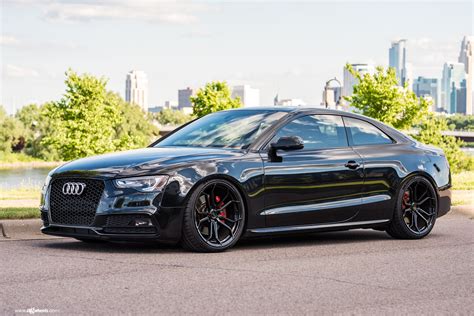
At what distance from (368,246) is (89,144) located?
4641 cm

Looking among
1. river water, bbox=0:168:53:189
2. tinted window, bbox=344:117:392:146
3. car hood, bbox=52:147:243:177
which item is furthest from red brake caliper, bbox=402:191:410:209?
river water, bbox=0:168:53:189

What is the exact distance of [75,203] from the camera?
30.8 feet

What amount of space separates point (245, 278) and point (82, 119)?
163ft

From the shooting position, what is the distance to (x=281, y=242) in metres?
10.8

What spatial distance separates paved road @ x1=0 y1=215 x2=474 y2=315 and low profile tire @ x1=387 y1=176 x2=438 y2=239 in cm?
37

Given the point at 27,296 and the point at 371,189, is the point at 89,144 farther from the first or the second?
the point at 27,296

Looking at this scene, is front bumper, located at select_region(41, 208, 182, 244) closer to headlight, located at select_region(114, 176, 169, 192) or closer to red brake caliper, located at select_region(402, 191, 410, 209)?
headlight, located at select_region(114, 176, 169, 192)

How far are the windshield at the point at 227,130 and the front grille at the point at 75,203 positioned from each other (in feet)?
4.82

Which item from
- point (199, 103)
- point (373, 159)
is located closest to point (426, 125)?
point (199, 103)

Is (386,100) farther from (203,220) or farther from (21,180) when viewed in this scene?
(203,220)

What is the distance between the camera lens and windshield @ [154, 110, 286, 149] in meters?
10.1

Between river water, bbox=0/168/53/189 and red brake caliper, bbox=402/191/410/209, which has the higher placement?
red brake caliper, bbox=402/191/410/209

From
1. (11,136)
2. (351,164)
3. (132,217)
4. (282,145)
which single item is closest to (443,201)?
(351,164)

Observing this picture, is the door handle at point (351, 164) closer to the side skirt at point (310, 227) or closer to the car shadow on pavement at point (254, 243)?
the side skirt at point (310, 227)
